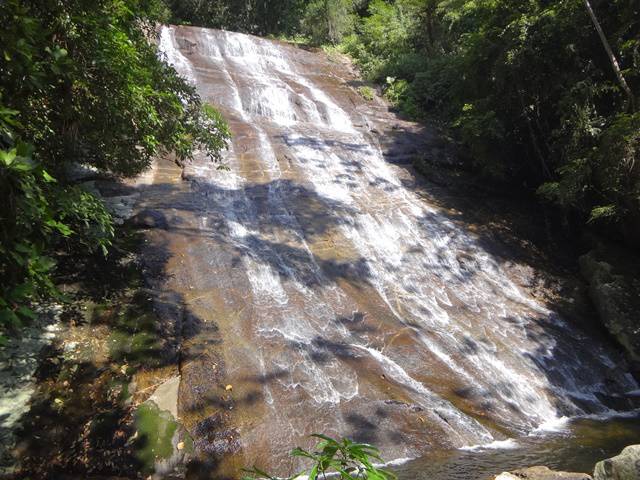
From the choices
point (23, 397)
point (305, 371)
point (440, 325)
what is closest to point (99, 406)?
point (23, 397)

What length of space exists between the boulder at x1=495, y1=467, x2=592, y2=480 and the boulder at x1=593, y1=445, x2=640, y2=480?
16cm

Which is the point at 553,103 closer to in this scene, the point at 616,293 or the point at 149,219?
the point at 616,293

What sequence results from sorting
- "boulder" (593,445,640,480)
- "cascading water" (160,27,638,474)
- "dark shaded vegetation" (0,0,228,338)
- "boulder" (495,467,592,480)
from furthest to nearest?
"cascading water" (160,27,638,474) < "boulder" (495,467,592,480) < "boulder" (593,445,640,480) < "dark shaded vegetation" (0,0,228,338)

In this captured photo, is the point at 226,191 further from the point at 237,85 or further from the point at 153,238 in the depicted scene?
the point at 237,85

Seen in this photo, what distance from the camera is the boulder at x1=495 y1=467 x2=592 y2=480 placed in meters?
3.62

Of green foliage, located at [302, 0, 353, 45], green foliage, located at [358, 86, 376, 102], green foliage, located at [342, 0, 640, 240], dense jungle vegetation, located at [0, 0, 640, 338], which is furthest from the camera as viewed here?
green foliage, located at [302, 0, 353, 45]

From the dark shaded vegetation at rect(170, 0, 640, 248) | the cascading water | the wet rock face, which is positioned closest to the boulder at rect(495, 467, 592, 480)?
the cascading water

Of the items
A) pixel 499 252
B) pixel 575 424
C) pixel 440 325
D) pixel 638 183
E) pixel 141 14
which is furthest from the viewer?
pixel 499 252

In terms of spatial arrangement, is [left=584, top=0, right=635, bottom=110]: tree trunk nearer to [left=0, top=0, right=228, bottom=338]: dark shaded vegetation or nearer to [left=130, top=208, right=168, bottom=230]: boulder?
[left=0, top=0, right=228, bottom=338]: dark shaded vegetation

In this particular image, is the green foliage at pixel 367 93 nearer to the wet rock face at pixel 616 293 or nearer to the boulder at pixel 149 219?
the wet rock face at pixel 616 293

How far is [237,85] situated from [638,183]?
37.0 ft

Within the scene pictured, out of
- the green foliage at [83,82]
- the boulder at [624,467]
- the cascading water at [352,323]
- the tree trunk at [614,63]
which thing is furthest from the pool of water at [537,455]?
the tree trunk at [614,63]

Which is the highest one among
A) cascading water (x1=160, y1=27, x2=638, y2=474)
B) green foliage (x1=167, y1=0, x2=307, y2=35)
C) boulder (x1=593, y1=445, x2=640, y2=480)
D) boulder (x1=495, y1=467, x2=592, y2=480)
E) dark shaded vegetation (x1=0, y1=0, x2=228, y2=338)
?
green foliage (x1=167, y1=0, x2=307, y2=35)

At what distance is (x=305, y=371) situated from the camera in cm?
561
